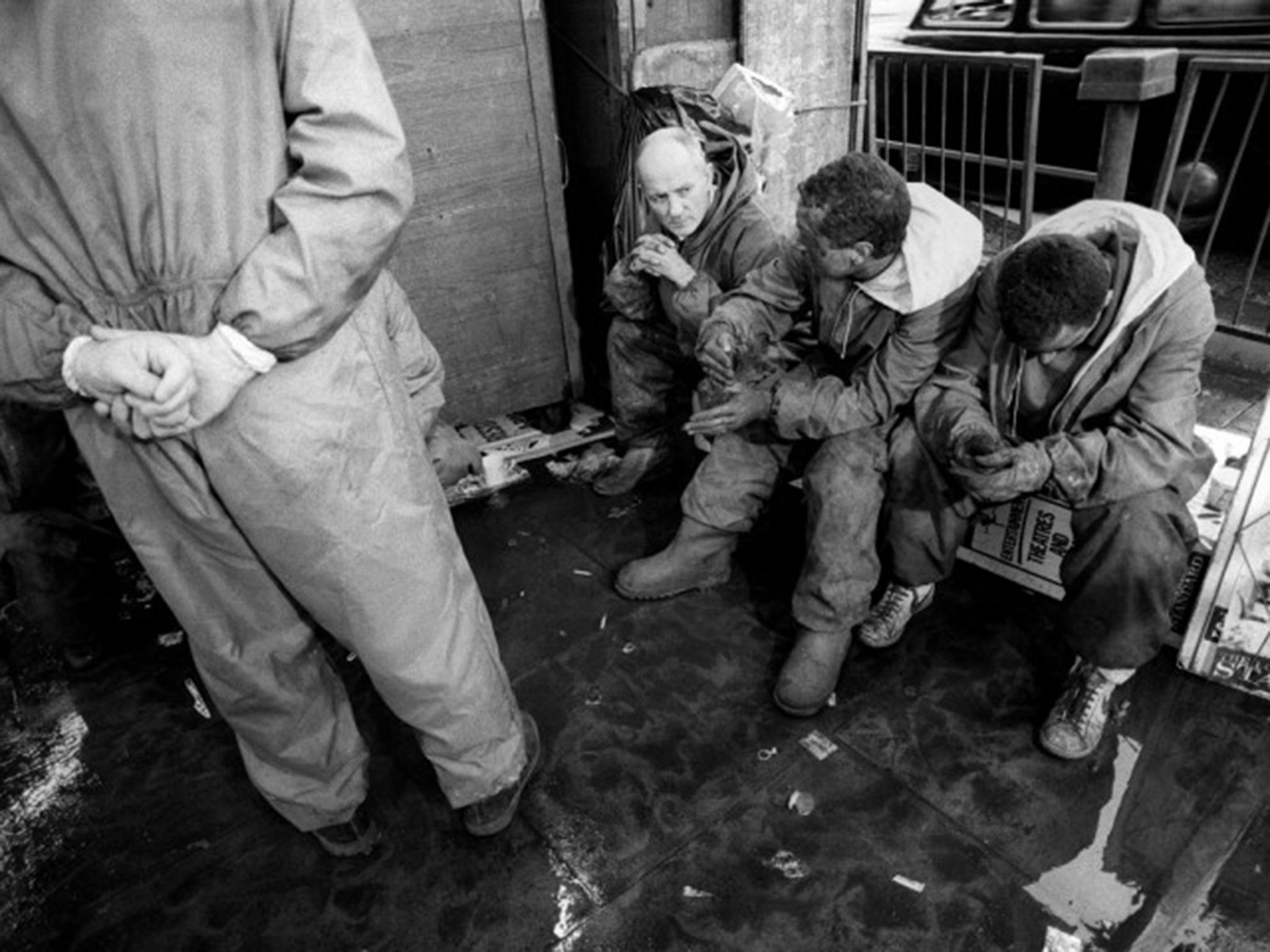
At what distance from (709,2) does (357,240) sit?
9.16ft

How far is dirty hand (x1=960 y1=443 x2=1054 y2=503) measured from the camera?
204cm

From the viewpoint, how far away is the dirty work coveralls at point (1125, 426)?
1.99 m

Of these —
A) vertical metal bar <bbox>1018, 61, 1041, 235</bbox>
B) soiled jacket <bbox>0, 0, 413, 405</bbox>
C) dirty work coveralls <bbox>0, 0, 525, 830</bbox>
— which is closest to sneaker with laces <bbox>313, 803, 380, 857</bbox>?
dirty work coveralls <bbox>0, 0, 525, 830</bbox>

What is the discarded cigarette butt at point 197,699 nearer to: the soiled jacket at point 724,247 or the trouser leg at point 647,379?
the trouser leg at point 647,379

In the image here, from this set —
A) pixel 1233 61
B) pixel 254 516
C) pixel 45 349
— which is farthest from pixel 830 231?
pixel 1233 61

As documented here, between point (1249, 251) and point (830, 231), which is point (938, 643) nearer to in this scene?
point (830, 231)

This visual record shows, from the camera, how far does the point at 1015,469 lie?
2037 mm

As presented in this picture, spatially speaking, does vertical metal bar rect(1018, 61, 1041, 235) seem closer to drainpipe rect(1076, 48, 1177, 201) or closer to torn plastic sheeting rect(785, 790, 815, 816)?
drainpipe rect(1076, 48, 1177, 201)

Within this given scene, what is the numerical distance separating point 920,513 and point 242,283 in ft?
6.03

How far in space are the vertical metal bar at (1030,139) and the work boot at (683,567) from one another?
1.85 m

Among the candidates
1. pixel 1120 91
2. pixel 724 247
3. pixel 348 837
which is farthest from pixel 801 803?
pixel 1120 91

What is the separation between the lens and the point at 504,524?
3.29 metres

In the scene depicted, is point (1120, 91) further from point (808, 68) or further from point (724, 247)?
point (724, 247)

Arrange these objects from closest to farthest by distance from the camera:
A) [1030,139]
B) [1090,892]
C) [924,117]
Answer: [1090,892] < [1030,139] < [924,117]
